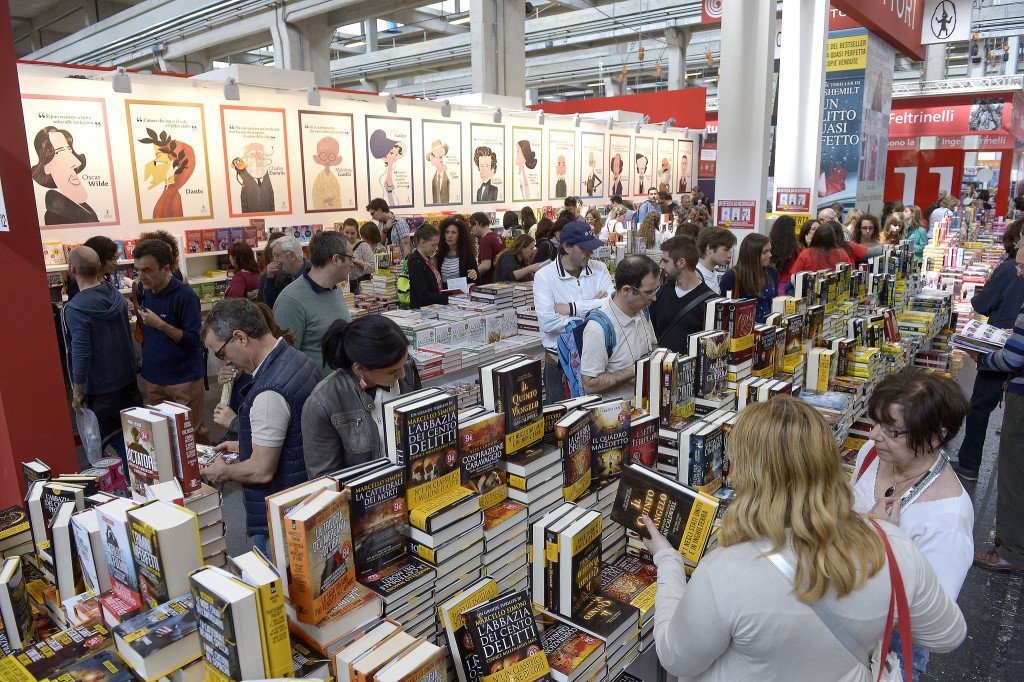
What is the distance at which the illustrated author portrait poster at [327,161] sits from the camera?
871 centimetres

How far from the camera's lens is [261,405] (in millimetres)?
2447

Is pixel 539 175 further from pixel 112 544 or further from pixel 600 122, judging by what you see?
pixel 112 544

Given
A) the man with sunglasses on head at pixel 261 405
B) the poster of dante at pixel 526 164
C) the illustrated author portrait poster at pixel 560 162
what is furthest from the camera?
the illustrated author portrait poster at pixel 560 162

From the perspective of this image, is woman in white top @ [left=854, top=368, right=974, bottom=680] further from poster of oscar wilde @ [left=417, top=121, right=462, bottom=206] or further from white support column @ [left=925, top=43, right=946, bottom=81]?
white support column @ [left=925, top=43, right=946, bottom=81]

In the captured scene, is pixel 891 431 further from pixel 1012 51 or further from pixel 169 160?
pixel 1012 51

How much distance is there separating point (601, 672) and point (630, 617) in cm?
18

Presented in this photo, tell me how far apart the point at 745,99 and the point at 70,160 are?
6866 mm

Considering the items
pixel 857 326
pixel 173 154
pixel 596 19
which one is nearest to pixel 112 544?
pixel 857 326

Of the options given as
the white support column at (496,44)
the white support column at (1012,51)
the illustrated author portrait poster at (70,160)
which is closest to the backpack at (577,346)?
the illustrated author portrait poster at (70,160)

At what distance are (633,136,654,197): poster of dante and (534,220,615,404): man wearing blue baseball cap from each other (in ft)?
35.8

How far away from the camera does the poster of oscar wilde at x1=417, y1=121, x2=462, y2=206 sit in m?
10.2

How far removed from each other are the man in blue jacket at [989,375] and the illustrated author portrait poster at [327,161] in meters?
7.40

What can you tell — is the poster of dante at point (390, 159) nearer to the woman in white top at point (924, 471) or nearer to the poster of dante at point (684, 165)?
the woman in white top at point (924, 471)

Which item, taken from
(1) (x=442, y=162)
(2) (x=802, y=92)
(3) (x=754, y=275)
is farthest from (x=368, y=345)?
(1) (x=442, y=162)
